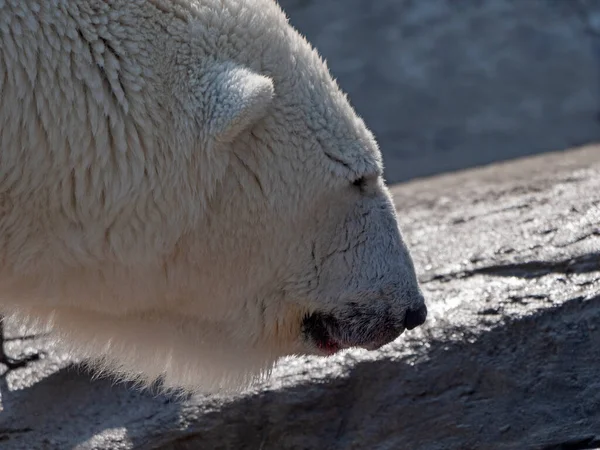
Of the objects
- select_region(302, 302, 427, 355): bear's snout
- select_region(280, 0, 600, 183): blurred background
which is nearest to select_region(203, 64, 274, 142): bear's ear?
select_region(302, 302, 427, 355): bear's snout

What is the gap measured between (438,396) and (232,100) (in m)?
1.11

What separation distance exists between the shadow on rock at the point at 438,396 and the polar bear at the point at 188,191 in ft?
1.30

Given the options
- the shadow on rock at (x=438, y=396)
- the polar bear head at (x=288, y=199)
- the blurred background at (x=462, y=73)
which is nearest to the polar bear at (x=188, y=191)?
the polar bear head at (x=288, y=199)

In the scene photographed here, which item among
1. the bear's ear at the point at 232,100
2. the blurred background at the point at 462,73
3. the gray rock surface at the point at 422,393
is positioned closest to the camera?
the bear's ear at the point at 232,100

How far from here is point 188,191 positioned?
2.04 m

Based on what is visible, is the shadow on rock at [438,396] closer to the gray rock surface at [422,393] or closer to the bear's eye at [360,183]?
the gray rock surface at [422,393]

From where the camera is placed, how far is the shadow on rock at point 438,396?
267 cm

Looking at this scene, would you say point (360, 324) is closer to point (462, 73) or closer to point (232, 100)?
point (232, 100)

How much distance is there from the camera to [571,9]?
8133 millimetres

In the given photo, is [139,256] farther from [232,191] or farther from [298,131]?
[298,131]

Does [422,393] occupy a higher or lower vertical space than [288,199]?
lower

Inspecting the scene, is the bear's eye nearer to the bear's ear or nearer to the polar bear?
the polar bear

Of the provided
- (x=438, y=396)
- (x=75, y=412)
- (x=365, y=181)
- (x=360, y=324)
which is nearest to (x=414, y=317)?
(x=360, y=324)

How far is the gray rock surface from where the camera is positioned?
2666 millimetres
